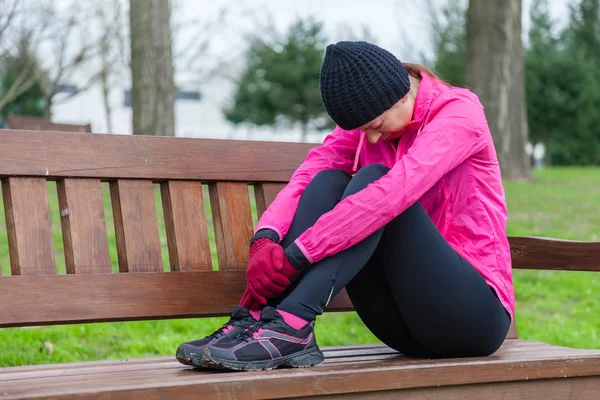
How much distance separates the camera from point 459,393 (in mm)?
2213

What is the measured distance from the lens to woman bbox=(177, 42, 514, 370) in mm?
2287

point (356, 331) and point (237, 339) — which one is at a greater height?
point (237, 339)

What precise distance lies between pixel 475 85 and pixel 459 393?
32.0ft

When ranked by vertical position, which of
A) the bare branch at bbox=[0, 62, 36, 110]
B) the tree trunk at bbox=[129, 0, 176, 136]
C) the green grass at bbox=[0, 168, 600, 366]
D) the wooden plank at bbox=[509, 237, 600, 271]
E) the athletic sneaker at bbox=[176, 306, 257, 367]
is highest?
the bare branch at bbox=[0, 62, 36, 110]

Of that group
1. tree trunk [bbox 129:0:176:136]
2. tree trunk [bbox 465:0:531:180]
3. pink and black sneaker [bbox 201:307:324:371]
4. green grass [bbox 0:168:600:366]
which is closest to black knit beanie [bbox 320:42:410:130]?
pink and black sneaker [bbox 201:307:324:371]

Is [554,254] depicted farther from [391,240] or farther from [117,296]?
[117,296]

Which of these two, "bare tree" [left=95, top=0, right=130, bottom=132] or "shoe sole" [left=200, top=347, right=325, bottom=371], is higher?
"bare tree" [left=95, top=0, right=130, bottom=132]

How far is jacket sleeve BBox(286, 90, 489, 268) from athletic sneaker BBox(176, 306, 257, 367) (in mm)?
212

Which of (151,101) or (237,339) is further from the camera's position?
(151,101)

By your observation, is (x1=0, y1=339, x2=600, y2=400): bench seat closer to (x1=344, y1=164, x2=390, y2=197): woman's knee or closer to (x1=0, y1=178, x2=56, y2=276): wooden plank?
(x1=0, y1=178, x2=56, y2=276): wooden plank

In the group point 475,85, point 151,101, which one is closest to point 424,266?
point 151,101

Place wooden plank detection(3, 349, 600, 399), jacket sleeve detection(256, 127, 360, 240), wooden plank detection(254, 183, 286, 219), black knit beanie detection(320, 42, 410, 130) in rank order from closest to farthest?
wooden plank detection(3, 349, 600, 399) < black knit beanie detection(320, 42, 410, 130) < jacket sleeve detection(256, 127, 360, 240) < wooden plank detection(254, 183, 286, 219)

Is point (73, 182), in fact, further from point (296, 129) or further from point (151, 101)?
point (296, 129)

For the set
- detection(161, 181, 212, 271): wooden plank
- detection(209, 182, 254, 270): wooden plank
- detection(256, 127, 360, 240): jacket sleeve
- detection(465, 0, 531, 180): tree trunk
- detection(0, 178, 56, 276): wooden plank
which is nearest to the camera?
detection(0, 178, 56, 276): wooden plank
